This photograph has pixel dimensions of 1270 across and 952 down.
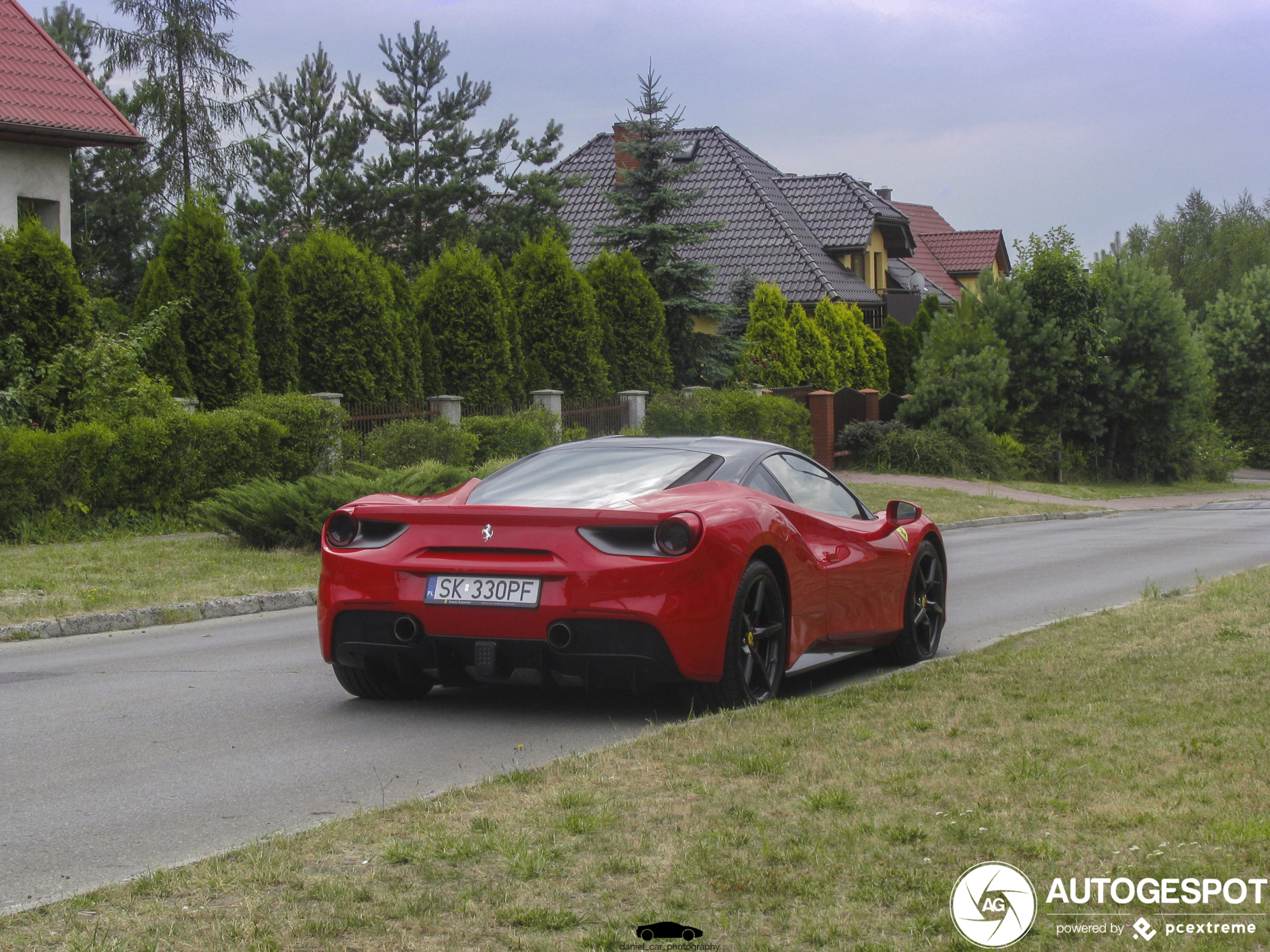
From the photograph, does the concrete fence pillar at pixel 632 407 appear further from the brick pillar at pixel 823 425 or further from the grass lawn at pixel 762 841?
the grass lawn at pixel 762 841

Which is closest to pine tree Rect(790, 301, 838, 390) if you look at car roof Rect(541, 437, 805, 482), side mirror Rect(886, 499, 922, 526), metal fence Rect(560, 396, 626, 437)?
metal fence Rect(560, 396, 626, 437)

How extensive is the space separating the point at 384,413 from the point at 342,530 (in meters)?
16.5

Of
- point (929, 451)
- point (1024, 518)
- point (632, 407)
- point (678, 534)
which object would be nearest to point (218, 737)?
point (678, 534)

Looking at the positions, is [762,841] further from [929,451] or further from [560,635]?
[929,451]

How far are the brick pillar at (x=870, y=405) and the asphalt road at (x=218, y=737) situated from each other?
83.4 feet

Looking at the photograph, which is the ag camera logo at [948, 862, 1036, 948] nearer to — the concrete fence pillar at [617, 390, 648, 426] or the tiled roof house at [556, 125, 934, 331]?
the concrete fence pillar at [617, 390, 648, 426]

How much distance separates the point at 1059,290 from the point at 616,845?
3585 centimetres

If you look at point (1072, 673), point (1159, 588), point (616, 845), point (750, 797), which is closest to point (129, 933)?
point (616, 845)

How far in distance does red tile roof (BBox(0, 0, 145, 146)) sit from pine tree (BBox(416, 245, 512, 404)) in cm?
595

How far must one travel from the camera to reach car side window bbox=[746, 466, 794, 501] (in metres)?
7.61

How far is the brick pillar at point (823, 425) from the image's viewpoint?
34.5m

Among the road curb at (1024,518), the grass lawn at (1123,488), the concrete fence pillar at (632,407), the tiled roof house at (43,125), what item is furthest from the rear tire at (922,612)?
the grass lawn at (1123,488)

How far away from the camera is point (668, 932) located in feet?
11.8

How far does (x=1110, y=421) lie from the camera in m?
40.0
